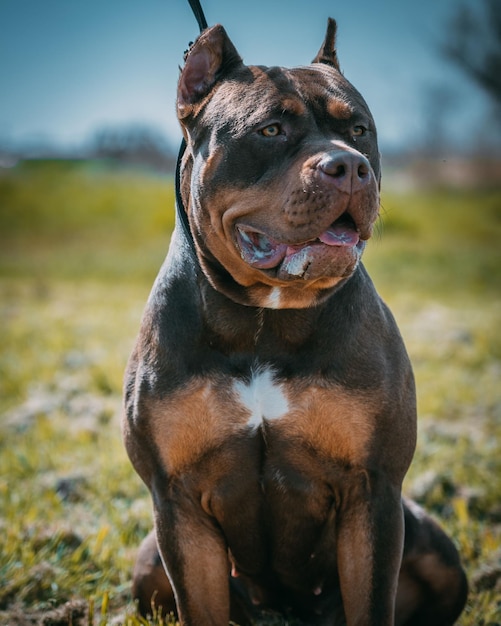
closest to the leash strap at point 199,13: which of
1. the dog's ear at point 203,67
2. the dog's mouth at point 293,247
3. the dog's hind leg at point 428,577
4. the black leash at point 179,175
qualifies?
the black leash at point 179,175

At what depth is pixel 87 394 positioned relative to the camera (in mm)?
6555

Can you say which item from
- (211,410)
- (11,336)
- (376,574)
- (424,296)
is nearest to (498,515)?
(376,574)

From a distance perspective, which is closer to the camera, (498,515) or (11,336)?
(498,515)

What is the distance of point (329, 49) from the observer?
128 inches

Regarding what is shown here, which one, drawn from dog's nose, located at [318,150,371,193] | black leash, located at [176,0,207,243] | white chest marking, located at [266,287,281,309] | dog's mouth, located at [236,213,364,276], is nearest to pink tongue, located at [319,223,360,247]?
dog's mouth, located at [236,213,364,276]

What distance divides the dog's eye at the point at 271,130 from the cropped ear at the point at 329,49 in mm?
675

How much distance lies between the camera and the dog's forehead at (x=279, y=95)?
8.91 feet

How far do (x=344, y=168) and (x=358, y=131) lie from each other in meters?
0.41

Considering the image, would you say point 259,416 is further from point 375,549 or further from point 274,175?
point 274,175

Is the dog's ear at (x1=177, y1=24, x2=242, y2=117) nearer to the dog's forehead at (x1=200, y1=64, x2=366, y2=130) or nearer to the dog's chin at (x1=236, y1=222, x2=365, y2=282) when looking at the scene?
the dog's forehead at (x1=200, y1=64, x2=366, y2=130)

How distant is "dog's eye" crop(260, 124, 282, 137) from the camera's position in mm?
2693

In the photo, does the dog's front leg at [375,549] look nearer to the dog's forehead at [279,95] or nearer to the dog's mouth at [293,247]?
the dog's mouth at [293,247]

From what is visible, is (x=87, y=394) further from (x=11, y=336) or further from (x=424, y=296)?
(x=424, y=296)

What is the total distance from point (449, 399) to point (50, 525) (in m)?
3.45
